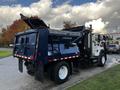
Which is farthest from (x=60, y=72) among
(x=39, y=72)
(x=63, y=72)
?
(x=39, y=72)

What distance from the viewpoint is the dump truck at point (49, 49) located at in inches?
355

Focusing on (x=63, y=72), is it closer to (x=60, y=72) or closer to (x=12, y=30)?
(x=60, y=72)

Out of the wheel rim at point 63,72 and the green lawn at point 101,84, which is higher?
the wheel rim at point 63,72

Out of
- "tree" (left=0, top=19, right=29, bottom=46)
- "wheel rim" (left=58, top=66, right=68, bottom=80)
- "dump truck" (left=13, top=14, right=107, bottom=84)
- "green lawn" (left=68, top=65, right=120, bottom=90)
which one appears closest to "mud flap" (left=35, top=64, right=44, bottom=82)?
"dump truck" (left=13, top=14, right=107, bottom=84)

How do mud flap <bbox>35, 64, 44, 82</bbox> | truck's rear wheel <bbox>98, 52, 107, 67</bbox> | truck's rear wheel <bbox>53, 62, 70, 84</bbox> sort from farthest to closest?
truck's rear wheel <bbox>98, 52, 107, 67</bbox> < truck's rear wheel <bbox>53, 62, 70, 84</bbox> < mud flap <bbox>35, 64, 44, 82</bbox>

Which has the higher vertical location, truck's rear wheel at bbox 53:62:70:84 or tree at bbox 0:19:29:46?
tree at bbox 0:19:29:46

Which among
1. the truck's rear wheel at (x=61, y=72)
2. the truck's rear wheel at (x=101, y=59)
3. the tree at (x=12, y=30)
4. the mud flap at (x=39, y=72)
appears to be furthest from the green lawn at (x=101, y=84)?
the tree at (x=12, y=30)

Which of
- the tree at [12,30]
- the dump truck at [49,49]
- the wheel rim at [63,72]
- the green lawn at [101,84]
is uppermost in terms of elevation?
the tree at [12,30]

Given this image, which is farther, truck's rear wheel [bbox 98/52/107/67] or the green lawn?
truck's rear wheel [bbox 98/52/107/67]

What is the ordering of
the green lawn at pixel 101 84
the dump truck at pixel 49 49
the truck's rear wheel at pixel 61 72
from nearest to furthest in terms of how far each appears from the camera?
the green lawn at pixel 101 84
the dump truck at pixel 49 49
the truck's rear wheel at pixel 61 72

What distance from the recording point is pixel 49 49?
30.9 feet

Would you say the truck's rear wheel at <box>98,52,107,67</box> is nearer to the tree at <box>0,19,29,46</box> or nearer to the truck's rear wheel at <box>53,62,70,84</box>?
the truck's rear wheel at <box>53,62,70,84</box>

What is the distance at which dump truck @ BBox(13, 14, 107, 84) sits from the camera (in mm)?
9008

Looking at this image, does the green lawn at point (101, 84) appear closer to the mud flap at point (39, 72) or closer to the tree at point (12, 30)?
the mud flap at point (39, 72)
